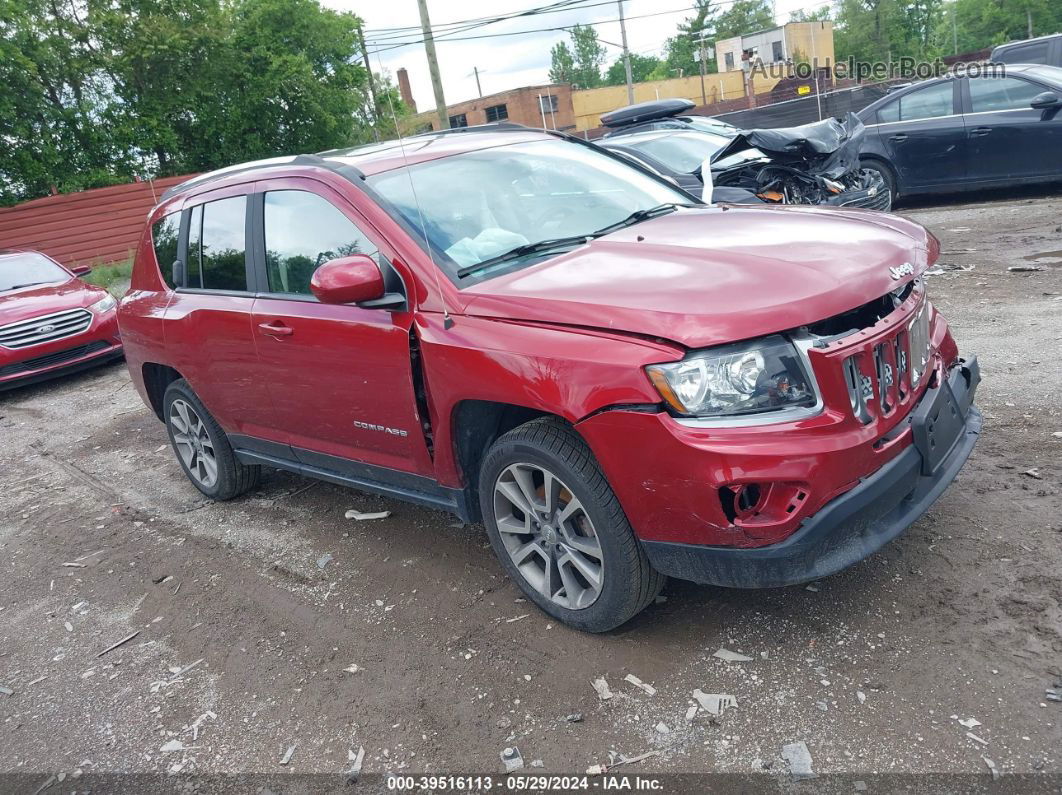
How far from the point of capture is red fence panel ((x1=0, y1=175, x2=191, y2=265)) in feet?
71.1

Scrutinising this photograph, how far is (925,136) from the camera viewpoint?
35.0 feet

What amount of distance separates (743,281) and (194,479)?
13.2ft

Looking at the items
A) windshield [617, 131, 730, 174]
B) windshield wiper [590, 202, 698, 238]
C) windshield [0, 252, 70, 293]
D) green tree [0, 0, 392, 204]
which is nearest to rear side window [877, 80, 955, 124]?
windshield [617, 131, 730, 174]

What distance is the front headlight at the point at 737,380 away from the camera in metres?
2.69

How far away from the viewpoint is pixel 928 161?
424 inches

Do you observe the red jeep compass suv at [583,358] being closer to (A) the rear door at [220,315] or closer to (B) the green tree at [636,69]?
(A) the rear door at [220,315]

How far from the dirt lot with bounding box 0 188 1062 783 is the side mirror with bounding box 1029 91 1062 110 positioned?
613 centimetres

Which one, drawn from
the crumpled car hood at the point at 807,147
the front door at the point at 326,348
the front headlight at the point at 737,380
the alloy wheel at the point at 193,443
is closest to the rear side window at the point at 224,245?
the front door at the point at 326,348

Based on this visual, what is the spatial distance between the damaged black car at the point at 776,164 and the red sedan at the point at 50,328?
590 cm

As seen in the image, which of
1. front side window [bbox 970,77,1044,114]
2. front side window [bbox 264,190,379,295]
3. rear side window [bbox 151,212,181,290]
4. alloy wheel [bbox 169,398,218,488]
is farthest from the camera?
front side window [bbox 970,77,1044,114]

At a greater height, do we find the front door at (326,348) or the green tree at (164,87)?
the green tree at (164,87)

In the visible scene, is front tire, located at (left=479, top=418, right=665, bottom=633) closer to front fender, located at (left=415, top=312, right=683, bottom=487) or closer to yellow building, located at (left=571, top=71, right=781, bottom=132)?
front fender, located at (left=415, top=312, right=683, bottom=487)

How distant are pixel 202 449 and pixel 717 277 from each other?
3.68 m

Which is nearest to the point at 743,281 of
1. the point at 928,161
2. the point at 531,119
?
the point at 928,161
